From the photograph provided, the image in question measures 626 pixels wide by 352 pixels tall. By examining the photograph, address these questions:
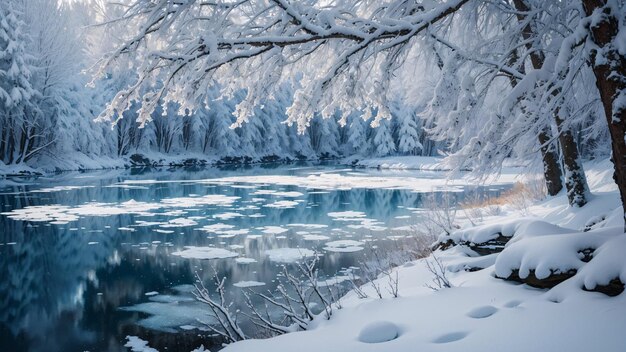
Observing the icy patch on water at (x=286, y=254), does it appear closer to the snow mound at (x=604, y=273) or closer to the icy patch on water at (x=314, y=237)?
the icy patch on water at (x=314, y=237)

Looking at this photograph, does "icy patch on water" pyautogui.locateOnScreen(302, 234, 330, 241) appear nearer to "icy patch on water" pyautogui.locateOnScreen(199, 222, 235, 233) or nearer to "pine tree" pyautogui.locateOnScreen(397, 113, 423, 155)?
"icy patch on water" pyautogui.locateOnScreen(199, 222, 235, 233)

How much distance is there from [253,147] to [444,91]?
2155 inches

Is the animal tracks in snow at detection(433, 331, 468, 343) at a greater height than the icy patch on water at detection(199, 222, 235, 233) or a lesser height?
greater

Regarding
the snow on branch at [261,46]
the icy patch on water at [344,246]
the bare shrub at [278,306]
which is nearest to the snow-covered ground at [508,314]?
the bare shrub at [278,306]

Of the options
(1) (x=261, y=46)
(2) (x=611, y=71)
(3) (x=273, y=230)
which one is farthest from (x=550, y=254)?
(3) (x=273, y=230)

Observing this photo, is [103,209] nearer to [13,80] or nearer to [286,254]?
[286,254]

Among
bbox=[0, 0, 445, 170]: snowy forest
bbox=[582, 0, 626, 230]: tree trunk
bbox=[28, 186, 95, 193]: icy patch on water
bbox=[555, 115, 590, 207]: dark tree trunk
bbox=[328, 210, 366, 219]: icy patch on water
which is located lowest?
bbox=[328, 210, 366, 219]: icy patch on water

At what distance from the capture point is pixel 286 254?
1248cm

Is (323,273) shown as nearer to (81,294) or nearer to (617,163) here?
(81,294)

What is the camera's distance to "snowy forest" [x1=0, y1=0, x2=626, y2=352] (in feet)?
14.6

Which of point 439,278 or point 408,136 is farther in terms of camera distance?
point 408,136

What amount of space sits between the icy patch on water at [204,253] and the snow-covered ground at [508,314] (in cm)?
671

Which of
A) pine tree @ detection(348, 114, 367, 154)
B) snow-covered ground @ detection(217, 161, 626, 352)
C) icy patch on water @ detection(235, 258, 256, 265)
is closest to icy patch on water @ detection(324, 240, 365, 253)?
icy patch on water @ detection(235, 258, 256, 265)

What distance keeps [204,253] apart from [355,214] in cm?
735
